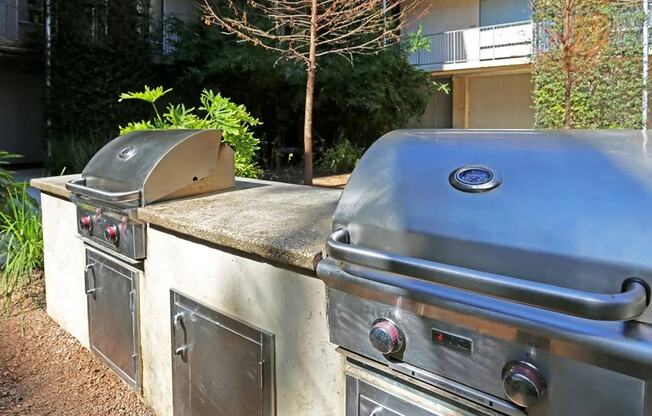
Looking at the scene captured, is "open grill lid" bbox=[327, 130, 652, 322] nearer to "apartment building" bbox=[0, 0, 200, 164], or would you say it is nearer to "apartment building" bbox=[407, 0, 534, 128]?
"apartment building" bbox=[0, 0, 200, 164]

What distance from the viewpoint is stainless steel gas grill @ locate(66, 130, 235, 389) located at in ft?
7.56

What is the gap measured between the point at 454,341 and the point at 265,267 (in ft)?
2.55

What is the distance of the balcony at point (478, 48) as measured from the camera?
13711 mm

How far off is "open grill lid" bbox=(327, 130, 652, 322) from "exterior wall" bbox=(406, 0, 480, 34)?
14952mm

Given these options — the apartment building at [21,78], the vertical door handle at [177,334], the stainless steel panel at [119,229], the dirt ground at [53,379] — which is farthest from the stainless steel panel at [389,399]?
the apartment building at [21,78]

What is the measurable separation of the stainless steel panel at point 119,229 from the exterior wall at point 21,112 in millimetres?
10636

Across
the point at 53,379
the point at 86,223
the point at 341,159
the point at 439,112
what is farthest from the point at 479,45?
the point at 53,379

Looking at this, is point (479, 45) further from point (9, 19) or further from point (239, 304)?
point (239, 304)

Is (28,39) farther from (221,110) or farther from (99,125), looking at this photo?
(221,110)

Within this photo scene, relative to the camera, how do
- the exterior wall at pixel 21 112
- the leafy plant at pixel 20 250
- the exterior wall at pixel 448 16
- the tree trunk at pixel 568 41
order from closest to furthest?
the leafy plant at pixel 20 250, the tree trunk at pixel 568 41, the exterior wall at pixel 21 112, the exterior wall at pixel 448 16

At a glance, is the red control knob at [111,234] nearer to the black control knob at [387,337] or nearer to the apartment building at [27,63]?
the black control knob at [387,337]

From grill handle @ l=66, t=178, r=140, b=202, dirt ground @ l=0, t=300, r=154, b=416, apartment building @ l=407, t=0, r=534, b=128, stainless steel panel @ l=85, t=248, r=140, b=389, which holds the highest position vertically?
apartment building @ l=407, t=0, r=534, b=128

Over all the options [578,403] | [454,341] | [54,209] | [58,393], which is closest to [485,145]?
[454,341]

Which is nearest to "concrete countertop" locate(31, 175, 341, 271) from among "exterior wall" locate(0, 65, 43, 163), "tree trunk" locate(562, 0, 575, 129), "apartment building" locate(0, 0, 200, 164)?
"tree trunk" locate(562, 0, 575, 129)
